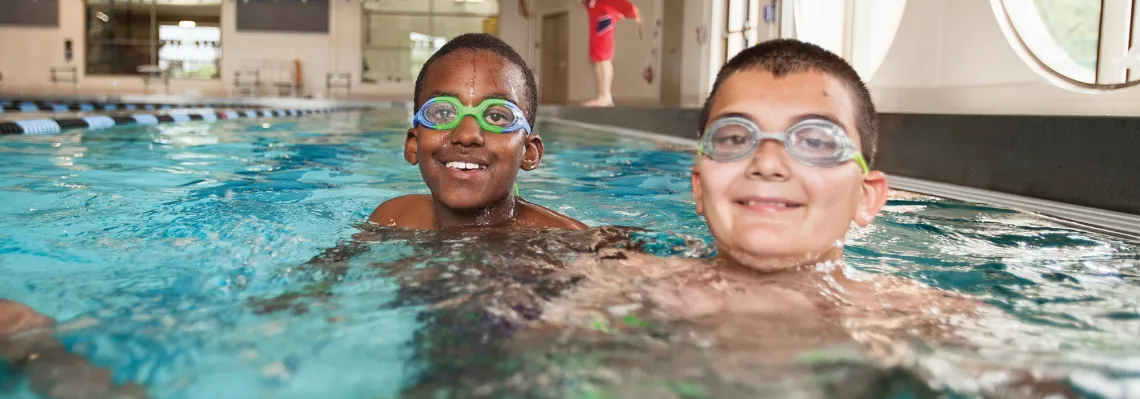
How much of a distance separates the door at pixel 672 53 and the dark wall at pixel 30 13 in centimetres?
1595

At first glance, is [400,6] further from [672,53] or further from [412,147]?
[412,147]

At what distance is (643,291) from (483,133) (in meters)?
0.85

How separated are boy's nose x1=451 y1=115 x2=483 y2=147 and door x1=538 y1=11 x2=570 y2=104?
19.3m

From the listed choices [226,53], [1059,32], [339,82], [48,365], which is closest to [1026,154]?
[1059,32]

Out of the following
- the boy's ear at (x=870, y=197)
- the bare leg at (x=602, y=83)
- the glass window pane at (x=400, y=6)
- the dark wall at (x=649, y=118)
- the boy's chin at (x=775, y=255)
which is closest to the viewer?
the boy's chin at (x=775, y=255)

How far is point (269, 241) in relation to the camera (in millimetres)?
2602

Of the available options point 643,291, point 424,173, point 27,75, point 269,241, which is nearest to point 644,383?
point 643,291

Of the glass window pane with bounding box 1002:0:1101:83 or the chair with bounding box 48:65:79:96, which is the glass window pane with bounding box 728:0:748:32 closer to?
the glass window pane with bounding box 1002:0:1101:83

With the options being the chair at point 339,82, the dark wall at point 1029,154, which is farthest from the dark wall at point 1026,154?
the chair at point 339,82

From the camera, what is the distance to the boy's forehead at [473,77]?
2.45 metres

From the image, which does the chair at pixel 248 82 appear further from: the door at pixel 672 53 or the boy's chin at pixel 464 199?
the boy's chin at pixel 464 199

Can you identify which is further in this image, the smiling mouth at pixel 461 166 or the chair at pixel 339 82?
the chair at pixel 339 82

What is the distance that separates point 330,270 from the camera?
2059 mm

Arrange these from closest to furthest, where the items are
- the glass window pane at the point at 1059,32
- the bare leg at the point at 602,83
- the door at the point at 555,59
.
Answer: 1. the glass window pane at the point at 1059,32
2. the bare leg at the point at 602,83
3. the door at the point at 555,59
